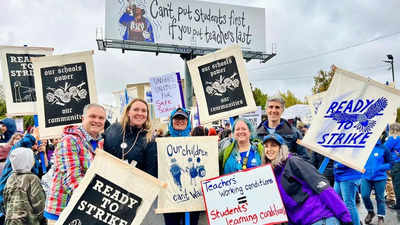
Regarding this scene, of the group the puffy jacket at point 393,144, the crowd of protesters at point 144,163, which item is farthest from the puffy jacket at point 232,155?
the puffy jacket at point 393,144

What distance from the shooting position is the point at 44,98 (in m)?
3.72

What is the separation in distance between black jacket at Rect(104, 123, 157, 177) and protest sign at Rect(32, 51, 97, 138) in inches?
31.0

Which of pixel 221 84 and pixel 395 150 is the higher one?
pixel 221 84

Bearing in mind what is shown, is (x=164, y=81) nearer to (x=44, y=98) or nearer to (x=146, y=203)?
(x=44, y=98)

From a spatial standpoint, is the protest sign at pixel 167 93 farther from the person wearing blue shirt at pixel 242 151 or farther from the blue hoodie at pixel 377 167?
the person wearing blue shirt at pixel 242 151

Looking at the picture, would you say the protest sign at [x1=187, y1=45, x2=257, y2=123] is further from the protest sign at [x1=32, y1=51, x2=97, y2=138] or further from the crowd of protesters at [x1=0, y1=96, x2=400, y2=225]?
the protest sign at [x1=32, y1=51, x2=97, y2=138]

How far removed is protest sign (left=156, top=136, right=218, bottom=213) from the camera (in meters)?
3.29

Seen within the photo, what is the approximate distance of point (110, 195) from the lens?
2500mm

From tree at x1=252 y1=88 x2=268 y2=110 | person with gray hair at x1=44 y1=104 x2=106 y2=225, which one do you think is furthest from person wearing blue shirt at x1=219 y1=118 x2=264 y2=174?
tree at x1=252 y1=88 x2=268 y2=110

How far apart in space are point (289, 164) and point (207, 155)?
3.04 feet

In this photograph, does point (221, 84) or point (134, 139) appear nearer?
point (134, 139)

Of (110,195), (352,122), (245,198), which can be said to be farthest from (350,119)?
(110,195)

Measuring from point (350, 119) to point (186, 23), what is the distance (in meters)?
28.3

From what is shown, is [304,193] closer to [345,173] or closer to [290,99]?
[345,173]
